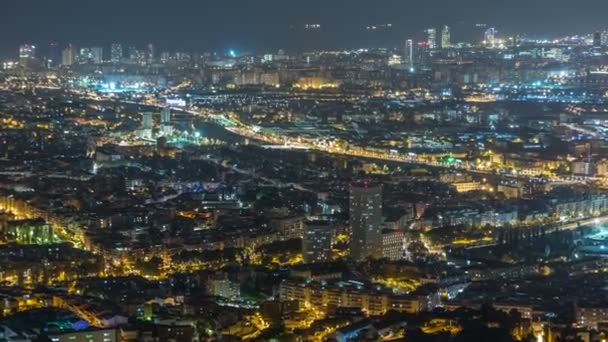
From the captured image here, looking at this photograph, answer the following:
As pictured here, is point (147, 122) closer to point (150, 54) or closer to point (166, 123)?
point (166, 123)

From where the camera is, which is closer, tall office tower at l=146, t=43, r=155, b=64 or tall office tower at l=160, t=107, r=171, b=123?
tall office tower at l=160, t=107, r=171, b=123

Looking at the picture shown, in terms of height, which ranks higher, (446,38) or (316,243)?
(446,38)

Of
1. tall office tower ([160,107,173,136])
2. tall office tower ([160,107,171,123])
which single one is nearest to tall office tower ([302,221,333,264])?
tall office tower ([160,107,173,136])

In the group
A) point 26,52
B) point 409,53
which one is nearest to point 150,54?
point 26,52

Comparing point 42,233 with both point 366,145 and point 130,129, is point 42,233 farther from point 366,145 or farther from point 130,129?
point 130,129

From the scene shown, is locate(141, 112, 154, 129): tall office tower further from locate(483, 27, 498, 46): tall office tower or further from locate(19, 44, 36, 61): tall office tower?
locate(483, 27, 498, 46): tall office tower

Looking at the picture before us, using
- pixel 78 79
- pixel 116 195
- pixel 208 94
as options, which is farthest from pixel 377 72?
pixel 116 195
